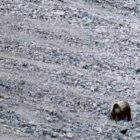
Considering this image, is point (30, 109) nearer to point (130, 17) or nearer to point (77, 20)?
point (77, 20)

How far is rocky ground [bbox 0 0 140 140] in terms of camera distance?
505cm

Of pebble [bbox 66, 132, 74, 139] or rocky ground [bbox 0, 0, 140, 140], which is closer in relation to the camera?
pebble [bbox 66, 132, 74, 139]

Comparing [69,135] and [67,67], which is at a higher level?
[67,67]

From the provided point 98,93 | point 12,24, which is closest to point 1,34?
point 12,24

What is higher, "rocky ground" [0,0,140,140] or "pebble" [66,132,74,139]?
"rocky ground" [0,0,140,140]

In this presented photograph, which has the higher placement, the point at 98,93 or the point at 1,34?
the point at 1,34

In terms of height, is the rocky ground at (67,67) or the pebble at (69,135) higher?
the rocky ground at (67,67)

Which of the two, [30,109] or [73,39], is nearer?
[30,109]

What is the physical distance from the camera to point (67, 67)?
5.97 meters

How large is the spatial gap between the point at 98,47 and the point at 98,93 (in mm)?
1052

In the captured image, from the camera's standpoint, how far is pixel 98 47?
6.39 m

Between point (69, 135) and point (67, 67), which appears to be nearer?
point (69, 135)

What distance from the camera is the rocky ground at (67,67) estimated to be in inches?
199

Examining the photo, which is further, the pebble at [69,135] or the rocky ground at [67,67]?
the rocky ground at [67,67]
